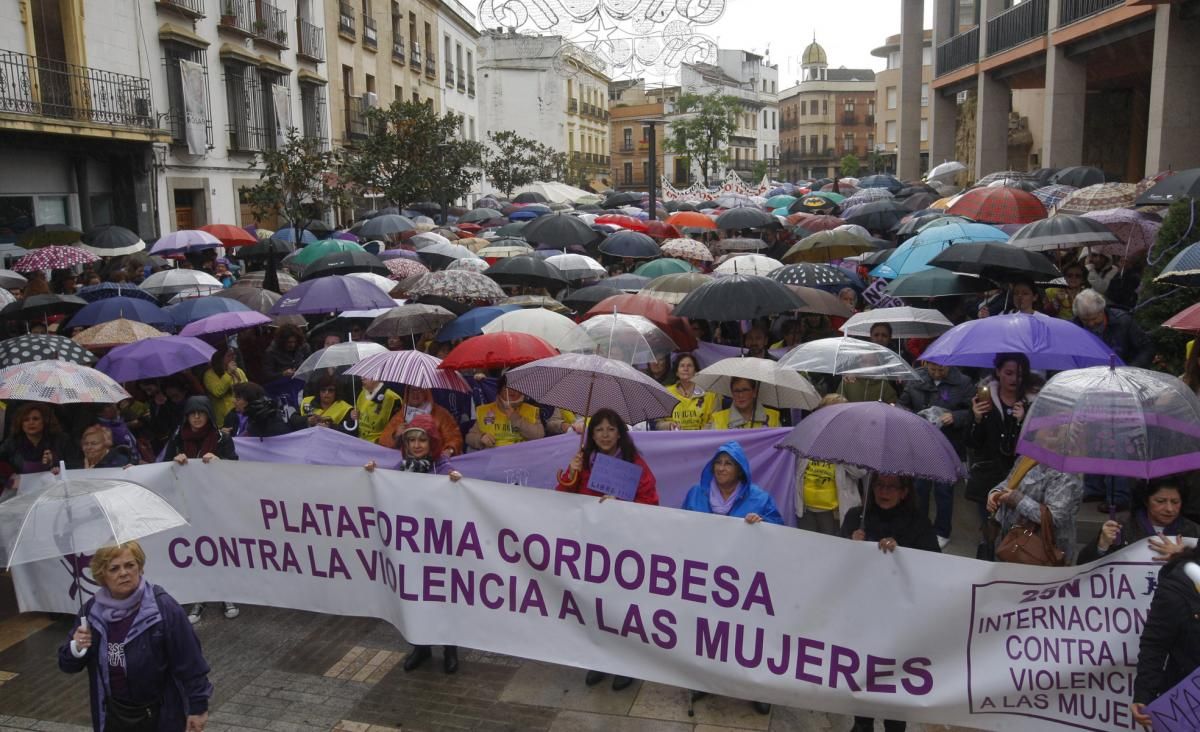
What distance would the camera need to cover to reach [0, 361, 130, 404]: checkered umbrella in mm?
6543

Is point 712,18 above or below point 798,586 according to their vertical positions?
above

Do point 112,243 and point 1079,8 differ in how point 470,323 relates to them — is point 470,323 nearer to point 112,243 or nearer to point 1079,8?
point 112,243

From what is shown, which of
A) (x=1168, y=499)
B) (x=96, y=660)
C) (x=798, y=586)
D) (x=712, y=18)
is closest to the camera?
(x=96, y=660)

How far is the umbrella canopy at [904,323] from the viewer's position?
8.55 meters

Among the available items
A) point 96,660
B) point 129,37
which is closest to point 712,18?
point 129,37

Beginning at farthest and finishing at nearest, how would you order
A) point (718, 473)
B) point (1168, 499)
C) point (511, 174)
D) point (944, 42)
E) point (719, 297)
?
point (511, 174)
point (944, 42)
point (719, 297)
point (718, 473)
point (1168, 499)

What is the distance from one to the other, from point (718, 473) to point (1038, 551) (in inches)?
64.9

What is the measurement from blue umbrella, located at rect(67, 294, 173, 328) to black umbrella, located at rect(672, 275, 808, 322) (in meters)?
5.06

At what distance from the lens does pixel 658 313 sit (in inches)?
365

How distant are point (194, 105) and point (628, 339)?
1794 cm

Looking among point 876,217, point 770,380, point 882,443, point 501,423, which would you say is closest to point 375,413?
point 501,423

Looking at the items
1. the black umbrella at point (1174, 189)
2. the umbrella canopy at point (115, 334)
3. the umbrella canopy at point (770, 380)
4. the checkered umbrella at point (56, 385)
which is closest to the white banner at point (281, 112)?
the umbrella canopy at point (115, 334)

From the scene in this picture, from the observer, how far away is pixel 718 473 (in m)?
5.55

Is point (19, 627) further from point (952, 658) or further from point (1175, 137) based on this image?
point (1175, 137)
